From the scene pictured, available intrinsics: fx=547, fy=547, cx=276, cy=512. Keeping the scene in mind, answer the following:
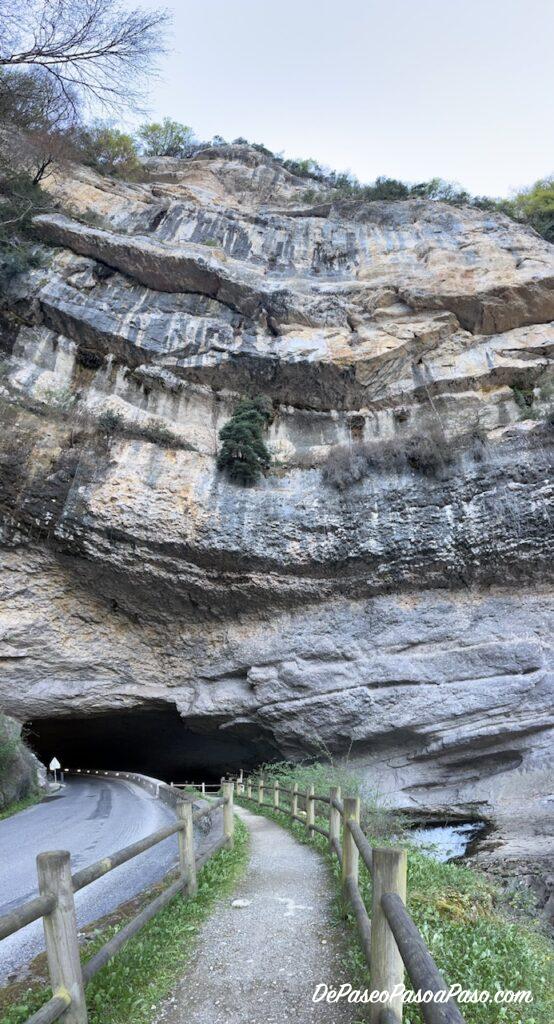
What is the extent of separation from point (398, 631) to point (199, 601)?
6148mm

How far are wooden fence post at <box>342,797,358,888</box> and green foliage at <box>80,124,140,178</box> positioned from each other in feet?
96.2

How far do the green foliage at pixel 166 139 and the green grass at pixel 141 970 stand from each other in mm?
38634

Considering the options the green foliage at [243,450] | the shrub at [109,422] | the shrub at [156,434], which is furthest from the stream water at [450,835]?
the shrub at [109,422]

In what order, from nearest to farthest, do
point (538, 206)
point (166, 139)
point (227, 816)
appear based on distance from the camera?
1. point (227, 816)
2. point (538, 206)
3. point (166, 139)

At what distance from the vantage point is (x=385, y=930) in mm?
2428

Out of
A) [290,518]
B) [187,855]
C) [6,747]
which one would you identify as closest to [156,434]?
[290,518]

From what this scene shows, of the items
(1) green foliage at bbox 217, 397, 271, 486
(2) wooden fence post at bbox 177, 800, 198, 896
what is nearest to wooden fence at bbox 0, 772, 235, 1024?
(2) wooden fence post at bbox 177, 800, 198, 896

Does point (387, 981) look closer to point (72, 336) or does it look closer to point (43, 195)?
point (72, 336)

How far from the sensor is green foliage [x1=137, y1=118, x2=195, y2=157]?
3400 centimetres

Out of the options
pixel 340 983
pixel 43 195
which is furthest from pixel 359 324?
pixel 340 983

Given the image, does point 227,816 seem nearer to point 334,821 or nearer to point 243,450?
point 334,821

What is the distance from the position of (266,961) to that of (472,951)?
139 cm

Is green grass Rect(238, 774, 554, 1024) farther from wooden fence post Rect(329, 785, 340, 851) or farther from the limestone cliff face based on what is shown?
the limestone cliff face

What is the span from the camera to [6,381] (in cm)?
1680
